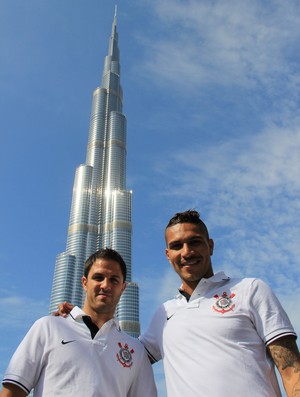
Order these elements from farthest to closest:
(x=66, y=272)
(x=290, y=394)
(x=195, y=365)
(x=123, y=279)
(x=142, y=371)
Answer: (x=66, y=272), (x=123, y=279), (x=142, y=371), (x=195, y=365), (x=290, y=394)

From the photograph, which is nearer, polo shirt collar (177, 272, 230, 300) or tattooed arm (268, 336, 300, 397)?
tattooed arm (268, 336, 300, 397)

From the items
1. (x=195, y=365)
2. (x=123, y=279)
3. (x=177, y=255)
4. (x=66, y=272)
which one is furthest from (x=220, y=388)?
(x=66, y=272)

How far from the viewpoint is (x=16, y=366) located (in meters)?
4.85

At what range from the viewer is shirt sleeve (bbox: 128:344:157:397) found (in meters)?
5.30

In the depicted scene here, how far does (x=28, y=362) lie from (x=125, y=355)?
127 centimetres

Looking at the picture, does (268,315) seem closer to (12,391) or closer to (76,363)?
(76,363)

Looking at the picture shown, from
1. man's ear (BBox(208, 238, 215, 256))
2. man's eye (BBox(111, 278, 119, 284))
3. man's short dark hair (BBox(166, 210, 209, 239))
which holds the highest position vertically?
man's short dark hair (BBox(166, 210, 209, 239))

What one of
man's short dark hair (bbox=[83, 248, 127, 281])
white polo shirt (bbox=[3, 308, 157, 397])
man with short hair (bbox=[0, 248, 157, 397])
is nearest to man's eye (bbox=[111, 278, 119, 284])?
man with short hair (bbox=[0, 248, 157, 397])

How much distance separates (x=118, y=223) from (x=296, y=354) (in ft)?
586

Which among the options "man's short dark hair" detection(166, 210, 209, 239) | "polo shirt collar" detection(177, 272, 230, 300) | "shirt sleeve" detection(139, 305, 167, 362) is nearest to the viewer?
"polo shirt collar" detection(177, 272, 230, 300)

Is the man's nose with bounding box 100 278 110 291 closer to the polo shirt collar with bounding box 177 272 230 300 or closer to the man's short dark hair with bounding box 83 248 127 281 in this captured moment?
the man's short dark hair with bounding box 83 248 127 281

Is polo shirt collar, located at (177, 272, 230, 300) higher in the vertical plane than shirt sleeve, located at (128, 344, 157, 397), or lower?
higher

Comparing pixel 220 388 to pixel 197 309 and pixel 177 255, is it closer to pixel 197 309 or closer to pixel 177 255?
pixel 197 309

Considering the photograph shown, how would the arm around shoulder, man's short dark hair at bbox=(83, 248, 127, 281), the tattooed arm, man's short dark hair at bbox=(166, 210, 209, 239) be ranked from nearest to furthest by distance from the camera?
1. the tattooed arm
2. the arm around shoulder
3. man's short dark hair at bbox=(166, 210, 209, 239)
4. man's short dark hair at bbox=(83, 248, 127, 281)
